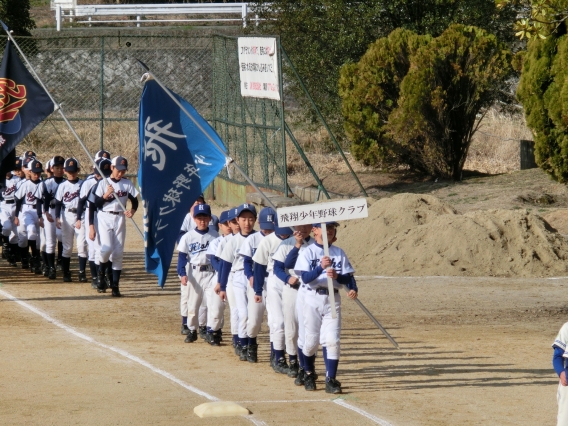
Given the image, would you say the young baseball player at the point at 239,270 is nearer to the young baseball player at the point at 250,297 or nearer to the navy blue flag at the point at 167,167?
the young baseball player at the point at 250,297

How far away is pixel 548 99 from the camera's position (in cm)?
1948

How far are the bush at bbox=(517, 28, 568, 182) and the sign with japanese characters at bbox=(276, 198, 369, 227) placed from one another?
998cm

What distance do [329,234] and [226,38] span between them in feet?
53.4

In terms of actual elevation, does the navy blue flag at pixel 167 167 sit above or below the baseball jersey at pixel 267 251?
above

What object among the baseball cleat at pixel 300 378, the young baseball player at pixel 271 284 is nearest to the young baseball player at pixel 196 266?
the young baseball player at pixel 271 284

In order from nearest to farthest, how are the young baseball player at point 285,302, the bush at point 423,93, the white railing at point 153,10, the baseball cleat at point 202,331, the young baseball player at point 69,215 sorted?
the young baseball player at point 285,302 < the baseball cleat at point 202,331 < the young baseball player at point 69,215 < the bush at point 423,93 < the white railing at point 153,10

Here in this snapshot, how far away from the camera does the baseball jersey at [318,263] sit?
10.2m

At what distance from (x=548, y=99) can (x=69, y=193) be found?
868 cm

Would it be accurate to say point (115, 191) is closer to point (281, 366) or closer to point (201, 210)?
point (201, 210)

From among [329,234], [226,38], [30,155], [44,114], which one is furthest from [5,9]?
[329,234]

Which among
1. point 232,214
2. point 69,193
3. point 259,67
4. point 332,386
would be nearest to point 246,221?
point 232,214

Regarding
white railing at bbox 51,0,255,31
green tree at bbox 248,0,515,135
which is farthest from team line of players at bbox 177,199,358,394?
white railing at bbox 51,0,255,31

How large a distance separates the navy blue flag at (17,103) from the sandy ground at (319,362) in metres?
2.45

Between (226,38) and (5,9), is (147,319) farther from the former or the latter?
Answer: (5,9)
